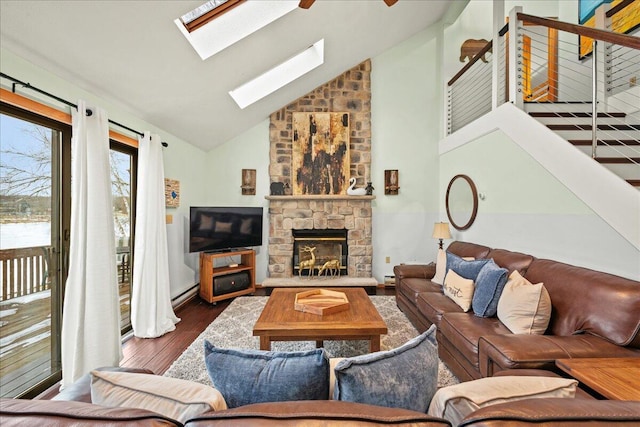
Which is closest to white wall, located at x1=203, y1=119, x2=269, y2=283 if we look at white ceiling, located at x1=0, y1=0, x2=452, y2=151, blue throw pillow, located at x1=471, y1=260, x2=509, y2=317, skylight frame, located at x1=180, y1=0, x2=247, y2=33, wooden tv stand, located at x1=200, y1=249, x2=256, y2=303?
white ceiling, located at x1=0, y1=0, x2=452, y2=151

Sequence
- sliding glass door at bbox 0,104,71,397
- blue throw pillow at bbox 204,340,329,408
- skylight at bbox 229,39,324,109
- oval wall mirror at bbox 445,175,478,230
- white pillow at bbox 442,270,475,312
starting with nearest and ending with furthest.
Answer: blue throw pillow at bbox 204,340,329,408
sliding glass door at bbox 0,104,71,397
white pillow at bbox 442,270,475,312
oval wall mirror at bbox 445,175,478,230
skylight at bbox 229,39,324,109

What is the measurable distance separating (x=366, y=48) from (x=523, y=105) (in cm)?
257

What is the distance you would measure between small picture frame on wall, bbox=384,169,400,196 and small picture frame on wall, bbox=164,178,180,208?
10.7ft

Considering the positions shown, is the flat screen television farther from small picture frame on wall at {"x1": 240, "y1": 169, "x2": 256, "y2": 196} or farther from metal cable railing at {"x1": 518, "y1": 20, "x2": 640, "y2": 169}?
metal cable railing at {"x1": 518, "y1": 20, "x2": 640, "y2": 169}

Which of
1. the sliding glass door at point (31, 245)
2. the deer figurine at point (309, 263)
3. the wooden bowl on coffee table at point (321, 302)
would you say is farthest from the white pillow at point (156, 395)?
the deer figurine at point (309, 263)

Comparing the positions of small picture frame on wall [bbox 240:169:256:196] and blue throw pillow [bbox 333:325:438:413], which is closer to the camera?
blue throw pillow [bbox 333:325:438:413]

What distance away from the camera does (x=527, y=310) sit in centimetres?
202

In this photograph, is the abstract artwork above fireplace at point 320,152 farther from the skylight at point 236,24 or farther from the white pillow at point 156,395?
the white pillow at point 156,395

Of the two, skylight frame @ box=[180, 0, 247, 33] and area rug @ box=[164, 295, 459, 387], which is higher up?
skylight frame @ box=[180, 0, 247, 33]

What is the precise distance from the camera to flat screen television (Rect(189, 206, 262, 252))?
4098mm

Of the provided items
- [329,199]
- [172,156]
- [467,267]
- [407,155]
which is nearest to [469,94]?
[407,155]

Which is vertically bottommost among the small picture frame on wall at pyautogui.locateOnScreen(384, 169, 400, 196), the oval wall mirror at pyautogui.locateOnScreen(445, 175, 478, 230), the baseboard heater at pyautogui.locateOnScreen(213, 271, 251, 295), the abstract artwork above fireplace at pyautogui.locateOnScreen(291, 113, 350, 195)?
the baseboard heater at pyautogui.locateOnScreen(213, 271, 251, 295)

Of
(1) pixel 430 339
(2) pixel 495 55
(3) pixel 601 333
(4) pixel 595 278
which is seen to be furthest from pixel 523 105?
(1) pixel 430 339

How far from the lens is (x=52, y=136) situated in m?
2.28
